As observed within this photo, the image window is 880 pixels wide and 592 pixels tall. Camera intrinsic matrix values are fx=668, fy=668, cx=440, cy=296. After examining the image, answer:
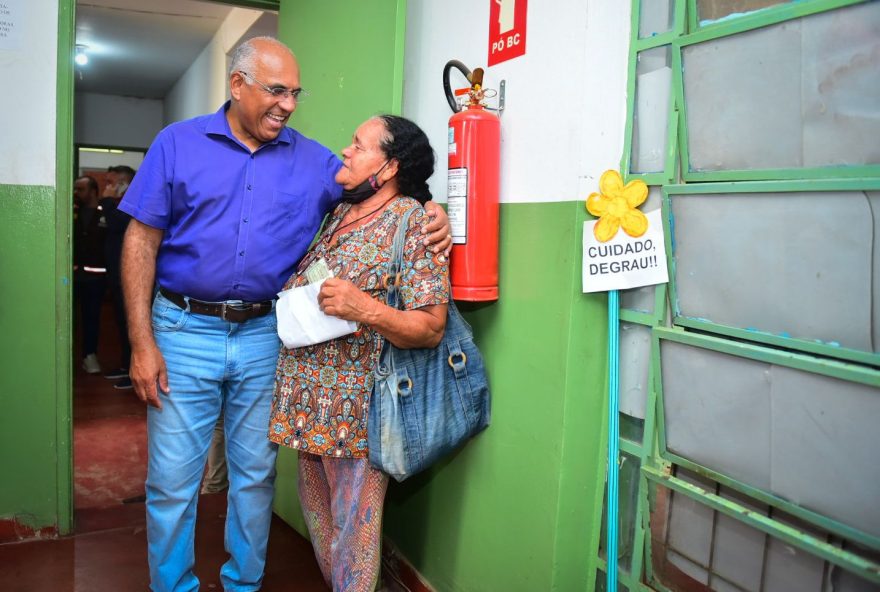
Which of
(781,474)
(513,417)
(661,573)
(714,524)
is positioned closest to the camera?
(781,474)

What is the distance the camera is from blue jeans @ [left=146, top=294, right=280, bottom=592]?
1.92 meters

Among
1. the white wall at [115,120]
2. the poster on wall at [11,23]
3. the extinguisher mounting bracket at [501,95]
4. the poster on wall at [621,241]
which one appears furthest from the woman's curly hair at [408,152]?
the white wall at [115,120]

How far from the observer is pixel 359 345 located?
183 centimetres

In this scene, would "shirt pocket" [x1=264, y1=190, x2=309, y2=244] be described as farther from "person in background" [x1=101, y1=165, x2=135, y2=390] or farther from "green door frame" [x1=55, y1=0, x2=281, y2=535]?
"person in background" [x1=101, y1=165, x2=135, y2=390]

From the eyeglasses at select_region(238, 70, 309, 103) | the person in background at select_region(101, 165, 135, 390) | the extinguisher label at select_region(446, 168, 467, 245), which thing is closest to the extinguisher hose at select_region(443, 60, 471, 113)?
the extinguisher label at select_region(446, 168, 467, 245)

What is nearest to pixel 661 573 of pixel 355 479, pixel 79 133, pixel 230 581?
pixel 355 479

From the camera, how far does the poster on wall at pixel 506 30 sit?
177 centimetres

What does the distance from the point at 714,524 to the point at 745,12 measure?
1.05 metres

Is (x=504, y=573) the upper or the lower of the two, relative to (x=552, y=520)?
lower

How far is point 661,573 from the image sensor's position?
1.55m

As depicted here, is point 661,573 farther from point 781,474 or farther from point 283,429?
point 283,429

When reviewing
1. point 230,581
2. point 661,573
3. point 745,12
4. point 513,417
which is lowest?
point 230,581

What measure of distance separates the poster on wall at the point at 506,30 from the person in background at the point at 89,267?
4404 millimetres

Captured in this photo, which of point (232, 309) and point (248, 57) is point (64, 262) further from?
point (248, 57)
